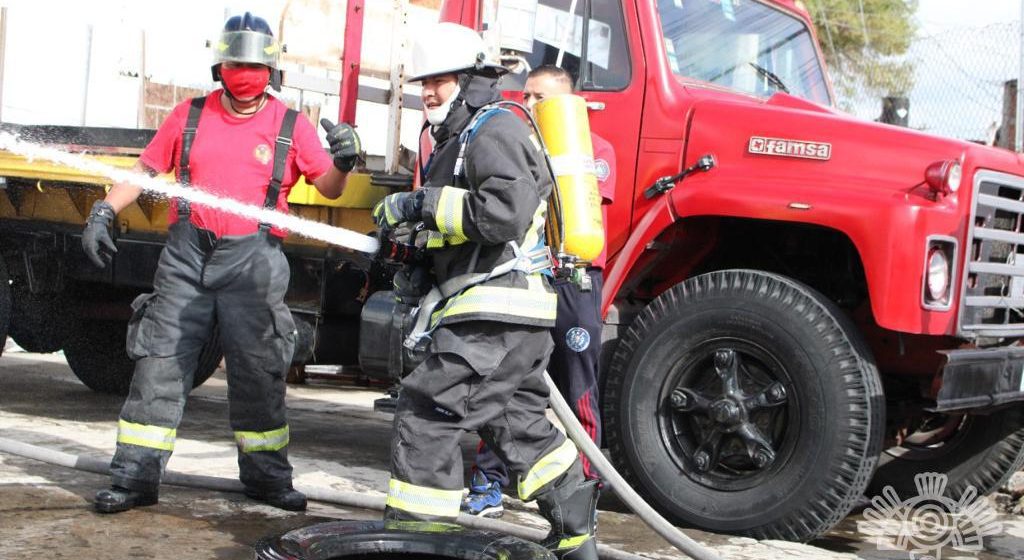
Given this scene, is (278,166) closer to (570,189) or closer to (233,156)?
(233,156)

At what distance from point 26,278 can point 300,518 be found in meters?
2.84

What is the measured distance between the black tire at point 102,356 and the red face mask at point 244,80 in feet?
11.0

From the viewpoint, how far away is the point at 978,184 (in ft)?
16.5

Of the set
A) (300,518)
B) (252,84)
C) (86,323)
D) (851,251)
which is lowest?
(300,518)

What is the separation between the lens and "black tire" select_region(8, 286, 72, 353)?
7.12 m

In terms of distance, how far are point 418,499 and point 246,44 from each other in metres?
2.01

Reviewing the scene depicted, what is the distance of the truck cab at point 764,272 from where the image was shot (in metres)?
4.93

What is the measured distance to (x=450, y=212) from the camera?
12.4 ft

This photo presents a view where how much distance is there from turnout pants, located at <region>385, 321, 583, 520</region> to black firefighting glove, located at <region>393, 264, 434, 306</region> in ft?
0.80

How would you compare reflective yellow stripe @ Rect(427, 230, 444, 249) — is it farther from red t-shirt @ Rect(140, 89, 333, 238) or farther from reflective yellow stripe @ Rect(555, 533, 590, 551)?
→ red t-shirt @ Rect(140, 89, 333, 238)

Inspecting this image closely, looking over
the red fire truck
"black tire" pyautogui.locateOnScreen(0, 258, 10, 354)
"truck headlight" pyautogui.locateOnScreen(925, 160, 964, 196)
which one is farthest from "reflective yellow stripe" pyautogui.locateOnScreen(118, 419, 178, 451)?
"truck headlight" pyautogui.locateOnScreen(925, 160, 964, 196)

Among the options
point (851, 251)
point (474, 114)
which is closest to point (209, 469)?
point (474, 114)

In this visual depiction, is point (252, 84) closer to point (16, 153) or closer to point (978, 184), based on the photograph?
point (16, 153)

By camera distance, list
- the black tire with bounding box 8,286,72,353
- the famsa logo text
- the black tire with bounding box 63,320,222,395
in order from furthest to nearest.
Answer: the black tire with bounding box 63,320,222,395
the black tire with bounding box 8,286,72,353
the famsa logo text
